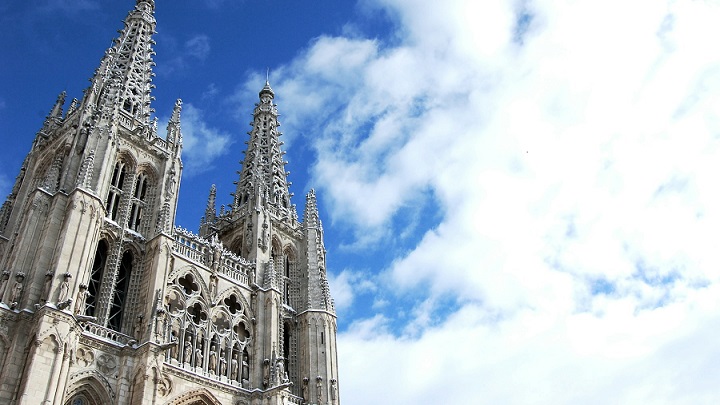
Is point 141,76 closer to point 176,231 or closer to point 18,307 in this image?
point 176,231

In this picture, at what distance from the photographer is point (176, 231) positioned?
107ft

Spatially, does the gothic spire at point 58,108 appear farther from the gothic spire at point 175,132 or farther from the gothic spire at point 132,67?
the gothic spire at point 175,132

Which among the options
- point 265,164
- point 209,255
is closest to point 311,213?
point 265,164

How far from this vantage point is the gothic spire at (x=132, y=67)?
34812mm

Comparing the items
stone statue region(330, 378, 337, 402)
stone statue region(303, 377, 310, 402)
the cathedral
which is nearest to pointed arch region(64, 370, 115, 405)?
the cathedral

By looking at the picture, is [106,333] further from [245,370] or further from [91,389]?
[245,370]

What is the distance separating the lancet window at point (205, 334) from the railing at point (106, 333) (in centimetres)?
174

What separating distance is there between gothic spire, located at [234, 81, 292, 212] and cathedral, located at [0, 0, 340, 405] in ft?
0.90

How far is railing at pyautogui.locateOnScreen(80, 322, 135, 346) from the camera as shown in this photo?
A: 2550cm

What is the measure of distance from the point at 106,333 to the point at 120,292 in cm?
339

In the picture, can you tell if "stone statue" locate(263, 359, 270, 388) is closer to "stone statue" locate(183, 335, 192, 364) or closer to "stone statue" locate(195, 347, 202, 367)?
"stone statue" locate(195, 347, 202, 367)

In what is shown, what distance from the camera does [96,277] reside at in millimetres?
28672

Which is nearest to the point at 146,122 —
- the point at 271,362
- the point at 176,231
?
the point at 176,231

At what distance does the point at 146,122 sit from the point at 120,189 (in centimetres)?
505
